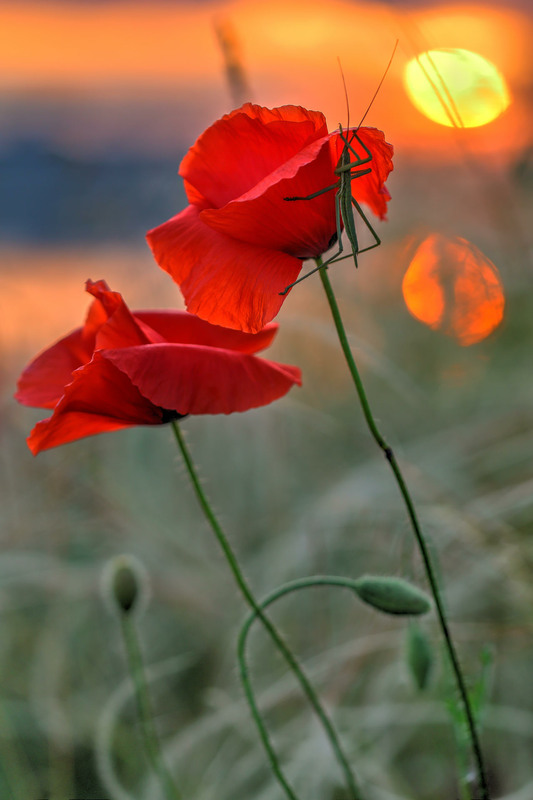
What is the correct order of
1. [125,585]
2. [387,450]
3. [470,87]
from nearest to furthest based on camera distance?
1. [387,450]
2. [125,585]
3. [470,87]

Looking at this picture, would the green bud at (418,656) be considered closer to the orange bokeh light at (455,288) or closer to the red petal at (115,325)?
the red petal at (115,325)

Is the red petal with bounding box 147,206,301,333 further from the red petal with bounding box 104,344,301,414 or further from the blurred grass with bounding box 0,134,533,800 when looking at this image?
the blurred grass with bounding box 0,134,533,800

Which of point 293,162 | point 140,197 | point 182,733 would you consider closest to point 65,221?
point 140,197

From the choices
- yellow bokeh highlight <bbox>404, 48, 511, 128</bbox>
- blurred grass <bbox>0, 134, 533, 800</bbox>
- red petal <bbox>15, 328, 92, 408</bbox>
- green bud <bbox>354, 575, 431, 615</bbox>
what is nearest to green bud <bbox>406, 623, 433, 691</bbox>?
blurred grass <bbox>0, 134, 533, 800</bbox>

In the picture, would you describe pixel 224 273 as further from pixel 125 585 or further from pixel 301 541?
pixel 301 541

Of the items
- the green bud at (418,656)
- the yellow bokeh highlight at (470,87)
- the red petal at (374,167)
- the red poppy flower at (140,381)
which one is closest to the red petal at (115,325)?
the red poppy flower at (140,381)

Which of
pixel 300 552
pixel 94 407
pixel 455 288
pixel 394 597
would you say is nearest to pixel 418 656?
pixel 394 597
